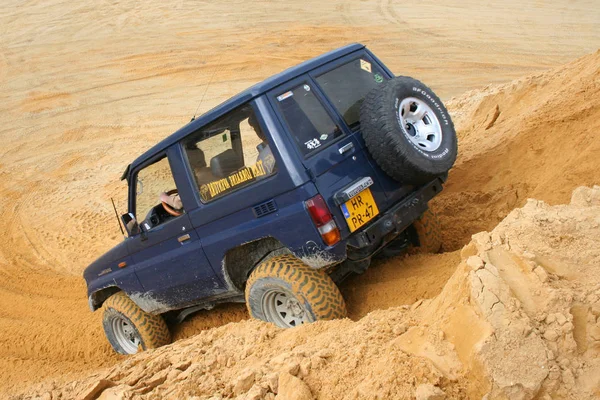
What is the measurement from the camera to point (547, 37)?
56.9 ft

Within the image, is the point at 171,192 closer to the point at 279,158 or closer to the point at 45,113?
the point at 279,158

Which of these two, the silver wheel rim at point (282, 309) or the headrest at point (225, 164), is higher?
the headrest at point (225, 164)

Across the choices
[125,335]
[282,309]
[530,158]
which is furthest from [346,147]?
[125,335]

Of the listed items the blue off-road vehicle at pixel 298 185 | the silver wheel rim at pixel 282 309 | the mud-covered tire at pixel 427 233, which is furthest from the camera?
the mud-covered tire at pixel 427 233

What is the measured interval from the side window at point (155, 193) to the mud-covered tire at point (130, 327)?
116 cm

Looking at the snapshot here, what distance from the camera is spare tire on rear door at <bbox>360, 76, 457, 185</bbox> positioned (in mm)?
4473

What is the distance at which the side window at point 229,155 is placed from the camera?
461cm

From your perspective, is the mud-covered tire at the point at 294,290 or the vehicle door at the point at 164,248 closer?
the mud-covered tire at the point at 294,290

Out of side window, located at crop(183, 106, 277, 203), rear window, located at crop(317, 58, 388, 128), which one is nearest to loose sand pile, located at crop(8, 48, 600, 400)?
side window, located at crop(183, 106, 277, 203)

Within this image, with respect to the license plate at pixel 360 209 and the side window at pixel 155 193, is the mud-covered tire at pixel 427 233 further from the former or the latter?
the side window at pixel 155 193

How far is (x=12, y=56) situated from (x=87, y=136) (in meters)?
8.34

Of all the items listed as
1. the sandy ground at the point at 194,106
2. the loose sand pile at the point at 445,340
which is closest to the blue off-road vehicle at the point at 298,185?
the loose sand pile at the point at 445,340

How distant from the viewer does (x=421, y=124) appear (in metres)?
4.97

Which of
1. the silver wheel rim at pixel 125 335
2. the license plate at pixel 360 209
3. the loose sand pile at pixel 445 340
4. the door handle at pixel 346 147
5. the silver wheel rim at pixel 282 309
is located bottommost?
the silver wheel rim at pixel 125 335
